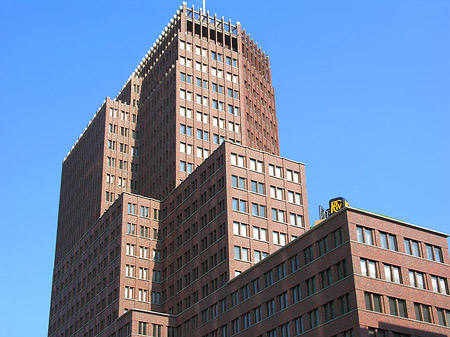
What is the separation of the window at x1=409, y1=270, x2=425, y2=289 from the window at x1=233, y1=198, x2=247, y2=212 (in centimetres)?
3992

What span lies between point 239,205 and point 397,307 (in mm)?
43779

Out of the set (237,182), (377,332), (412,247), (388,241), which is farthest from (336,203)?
(377,332)

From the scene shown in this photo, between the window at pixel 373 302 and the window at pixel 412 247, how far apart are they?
1035 centimetres

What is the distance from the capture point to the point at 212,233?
123500 mm

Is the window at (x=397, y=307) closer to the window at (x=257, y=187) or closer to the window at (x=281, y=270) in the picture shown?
the window at (x=281, y=270)

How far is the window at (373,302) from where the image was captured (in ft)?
267

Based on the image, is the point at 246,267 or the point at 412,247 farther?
the point at 246,267

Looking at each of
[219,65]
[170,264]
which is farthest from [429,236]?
[219,65]

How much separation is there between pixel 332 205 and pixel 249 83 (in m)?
45.3

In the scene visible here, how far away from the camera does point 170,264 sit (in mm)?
137000

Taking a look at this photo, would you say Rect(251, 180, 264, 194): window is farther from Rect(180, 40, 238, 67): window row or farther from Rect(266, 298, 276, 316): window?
Rect(180, 40, 238, 67): window row

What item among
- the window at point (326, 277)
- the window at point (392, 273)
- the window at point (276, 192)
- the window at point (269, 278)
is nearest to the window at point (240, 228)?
the window at point (276, 192)

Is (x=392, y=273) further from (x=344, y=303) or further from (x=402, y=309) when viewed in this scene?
(x=344, y=303)

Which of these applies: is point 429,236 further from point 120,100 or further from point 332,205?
point 120,100
